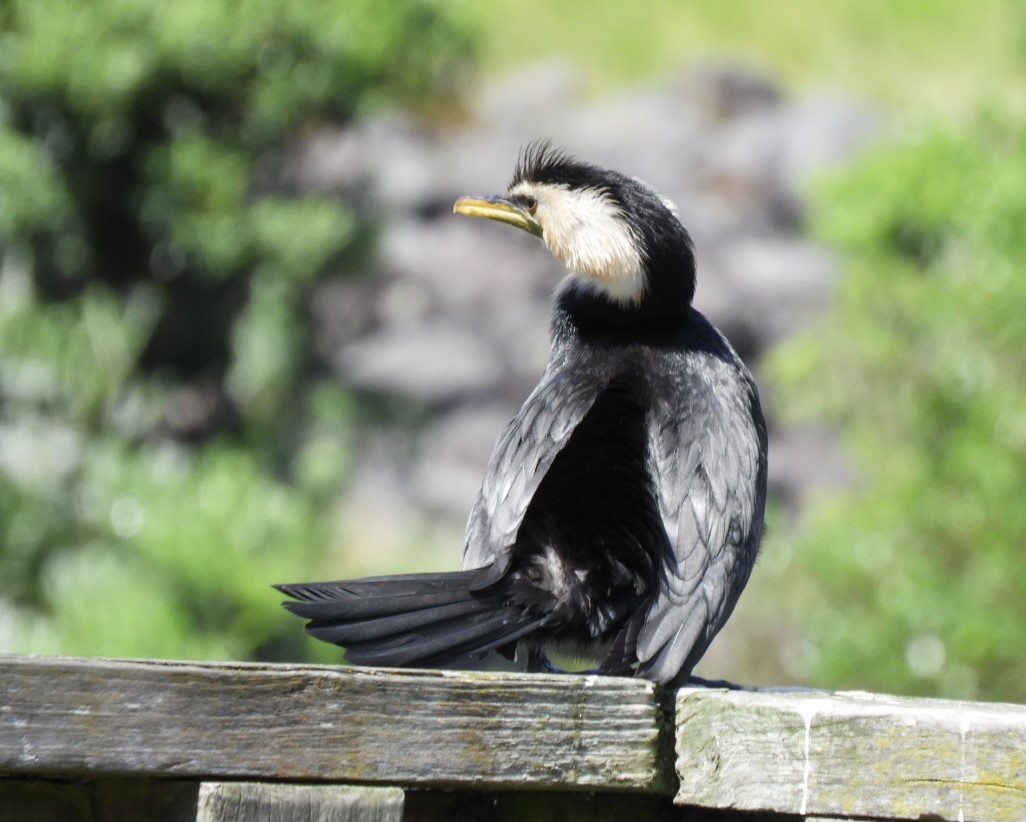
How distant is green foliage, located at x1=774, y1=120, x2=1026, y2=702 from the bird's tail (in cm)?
529

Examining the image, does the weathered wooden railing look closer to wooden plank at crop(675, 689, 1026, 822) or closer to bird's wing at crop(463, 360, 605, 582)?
wooden plank at crop(675, 689, 1026, 822)

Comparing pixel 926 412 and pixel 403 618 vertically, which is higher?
pixel 926 412

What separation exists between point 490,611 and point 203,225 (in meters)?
6.15

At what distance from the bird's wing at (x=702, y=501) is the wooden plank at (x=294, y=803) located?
1.97ft

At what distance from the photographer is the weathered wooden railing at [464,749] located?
1.39 metres

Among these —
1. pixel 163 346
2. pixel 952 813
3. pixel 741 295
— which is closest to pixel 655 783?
pixel 952 813

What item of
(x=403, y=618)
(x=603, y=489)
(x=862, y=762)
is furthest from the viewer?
(x=603, y=489)

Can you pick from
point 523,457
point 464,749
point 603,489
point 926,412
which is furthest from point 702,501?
point 926,412

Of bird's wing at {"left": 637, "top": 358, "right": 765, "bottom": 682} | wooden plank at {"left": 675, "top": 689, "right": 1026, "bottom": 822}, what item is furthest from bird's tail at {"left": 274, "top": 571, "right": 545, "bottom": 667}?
wooden plank at {"left": 675, "top": 689, "right": 1026, "bottom": 822}

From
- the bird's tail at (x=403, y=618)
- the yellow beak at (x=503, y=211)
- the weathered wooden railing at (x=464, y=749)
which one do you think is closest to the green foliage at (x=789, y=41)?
the yellow beak at (x=503, y=211)

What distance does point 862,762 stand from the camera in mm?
1568

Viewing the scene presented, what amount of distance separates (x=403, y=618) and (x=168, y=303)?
269 inches

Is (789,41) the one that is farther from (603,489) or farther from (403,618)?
(403,618)

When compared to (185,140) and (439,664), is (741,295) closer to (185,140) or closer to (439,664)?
(185,140)
